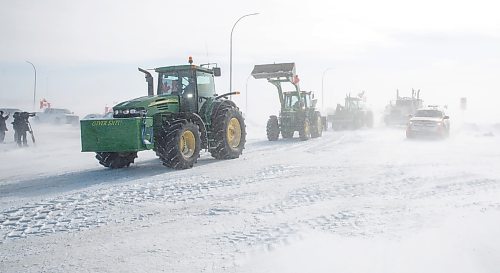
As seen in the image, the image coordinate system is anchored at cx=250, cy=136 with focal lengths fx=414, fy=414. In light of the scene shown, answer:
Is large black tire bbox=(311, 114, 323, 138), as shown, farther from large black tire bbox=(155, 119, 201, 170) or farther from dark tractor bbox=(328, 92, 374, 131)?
large black tire bbox=(155, 119, 201, 170)

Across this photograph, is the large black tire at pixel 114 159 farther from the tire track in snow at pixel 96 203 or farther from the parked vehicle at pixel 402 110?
the parked vehicle at pixel 402 110

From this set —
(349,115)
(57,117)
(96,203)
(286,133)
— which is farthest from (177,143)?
(57,117)

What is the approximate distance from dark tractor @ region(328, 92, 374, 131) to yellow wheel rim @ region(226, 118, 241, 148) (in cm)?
1803

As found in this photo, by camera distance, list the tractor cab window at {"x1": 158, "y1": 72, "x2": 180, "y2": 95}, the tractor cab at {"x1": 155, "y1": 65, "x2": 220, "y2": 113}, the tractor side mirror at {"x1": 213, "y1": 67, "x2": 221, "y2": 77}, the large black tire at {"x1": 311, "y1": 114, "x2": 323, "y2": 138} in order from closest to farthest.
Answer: the tractor cab at {"x1": 155, "y1": 65, "x2": 220, "y2": 113} → the tractor cab window at {"x1": 158, "y1": 72, "x2": 180, "y2": 95} → the tractor side mirror at {"x1": 213, "y1": 67, "x2": 221, "y2": 77} → the large black tire at {"x1": 311, "y1": 114, "x2": 323, "y2": 138}

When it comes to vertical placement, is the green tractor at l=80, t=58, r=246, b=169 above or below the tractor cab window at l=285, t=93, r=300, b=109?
below

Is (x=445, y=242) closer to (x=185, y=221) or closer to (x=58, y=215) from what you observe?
(x=185, y=221)

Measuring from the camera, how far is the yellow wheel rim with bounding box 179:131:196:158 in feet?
31.8

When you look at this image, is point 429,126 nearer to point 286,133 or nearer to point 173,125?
point 286,133

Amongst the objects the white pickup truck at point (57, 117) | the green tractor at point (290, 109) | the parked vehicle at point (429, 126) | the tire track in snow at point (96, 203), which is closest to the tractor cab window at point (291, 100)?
the green tractor at point (290, 109)

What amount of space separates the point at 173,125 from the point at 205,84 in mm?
2378

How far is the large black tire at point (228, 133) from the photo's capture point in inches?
433

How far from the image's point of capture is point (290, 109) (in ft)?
63.7

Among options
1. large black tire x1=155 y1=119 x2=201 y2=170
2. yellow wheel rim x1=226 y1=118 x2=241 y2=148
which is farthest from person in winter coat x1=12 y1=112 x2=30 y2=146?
large black tire x1=155 y1=119 x2=201 y2=170

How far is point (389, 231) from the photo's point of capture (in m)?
4.85
